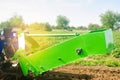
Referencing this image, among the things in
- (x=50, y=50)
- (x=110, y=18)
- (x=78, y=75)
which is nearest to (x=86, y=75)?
(x=78, y=75)

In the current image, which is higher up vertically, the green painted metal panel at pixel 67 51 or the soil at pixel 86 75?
the green painted metal panel at pixel 67 51

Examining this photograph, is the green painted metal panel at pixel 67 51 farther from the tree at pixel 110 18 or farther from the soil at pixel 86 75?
the tree at pixel 110 18

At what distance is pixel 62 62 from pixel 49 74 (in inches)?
114

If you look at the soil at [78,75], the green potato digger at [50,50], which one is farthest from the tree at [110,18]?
the green potato digger at [50,50]

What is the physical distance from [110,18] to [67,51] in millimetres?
73842

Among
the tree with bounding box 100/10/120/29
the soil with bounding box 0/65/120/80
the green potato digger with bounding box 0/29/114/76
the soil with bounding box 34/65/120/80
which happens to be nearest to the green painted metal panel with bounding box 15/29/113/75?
the green potato digger with bounding box 0/29/114/76

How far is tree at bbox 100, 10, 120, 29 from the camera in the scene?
75.9 meters

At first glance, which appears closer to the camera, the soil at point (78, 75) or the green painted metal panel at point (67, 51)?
the green painted metal panel at point (67, 51)

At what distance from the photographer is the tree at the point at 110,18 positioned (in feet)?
249

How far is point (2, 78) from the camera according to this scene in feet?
22.1

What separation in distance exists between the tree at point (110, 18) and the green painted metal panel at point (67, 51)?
69.6 meters

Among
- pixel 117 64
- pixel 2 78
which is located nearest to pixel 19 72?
pixel 2 78

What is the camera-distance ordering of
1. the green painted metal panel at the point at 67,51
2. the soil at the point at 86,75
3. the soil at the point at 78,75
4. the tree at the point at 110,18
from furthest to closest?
the tree at the point at 110,18
the soil at the point at 86,75
the soil at the point at 78,75
the green painted metal panel at the point at 67,51

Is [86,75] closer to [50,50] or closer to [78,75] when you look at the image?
[78,75]
